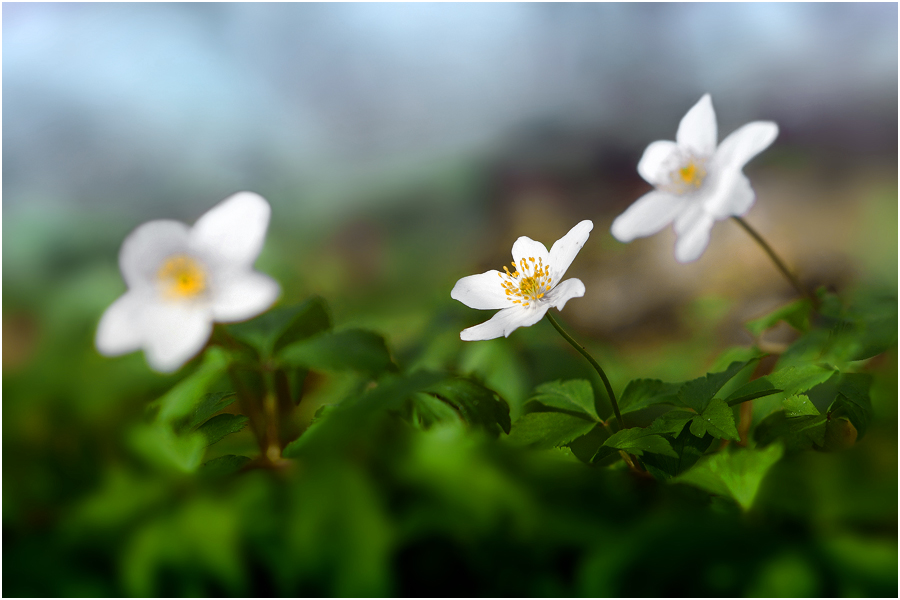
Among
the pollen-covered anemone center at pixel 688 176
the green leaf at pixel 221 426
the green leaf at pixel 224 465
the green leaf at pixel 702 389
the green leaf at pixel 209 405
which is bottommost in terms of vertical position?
the green leaf at pixel 224 465

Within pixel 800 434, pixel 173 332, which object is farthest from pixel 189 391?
pixel 800 434

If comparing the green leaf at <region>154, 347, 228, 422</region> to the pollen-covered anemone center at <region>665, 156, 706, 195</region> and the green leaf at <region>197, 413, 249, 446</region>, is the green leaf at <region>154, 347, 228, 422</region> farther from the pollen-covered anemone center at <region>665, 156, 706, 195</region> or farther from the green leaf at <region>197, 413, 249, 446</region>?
the pollen-covered anemone center at <region>665, 156, 706, 195</region>

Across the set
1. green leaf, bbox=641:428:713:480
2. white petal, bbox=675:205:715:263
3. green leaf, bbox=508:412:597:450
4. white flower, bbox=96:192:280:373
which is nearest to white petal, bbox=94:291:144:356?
white flower, bbox=96:192:280:373

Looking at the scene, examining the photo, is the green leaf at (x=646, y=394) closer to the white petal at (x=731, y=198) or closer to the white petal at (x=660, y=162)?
the white petal at (x=731, y=198)

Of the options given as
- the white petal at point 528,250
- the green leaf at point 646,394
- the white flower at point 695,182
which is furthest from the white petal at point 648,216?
the green leaf at point 646,394

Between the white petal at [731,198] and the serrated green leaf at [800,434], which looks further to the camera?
the white petal at [731,198]

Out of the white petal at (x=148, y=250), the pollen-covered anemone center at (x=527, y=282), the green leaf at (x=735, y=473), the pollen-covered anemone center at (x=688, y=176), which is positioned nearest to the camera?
the green leaf at (x=735, y=473)
